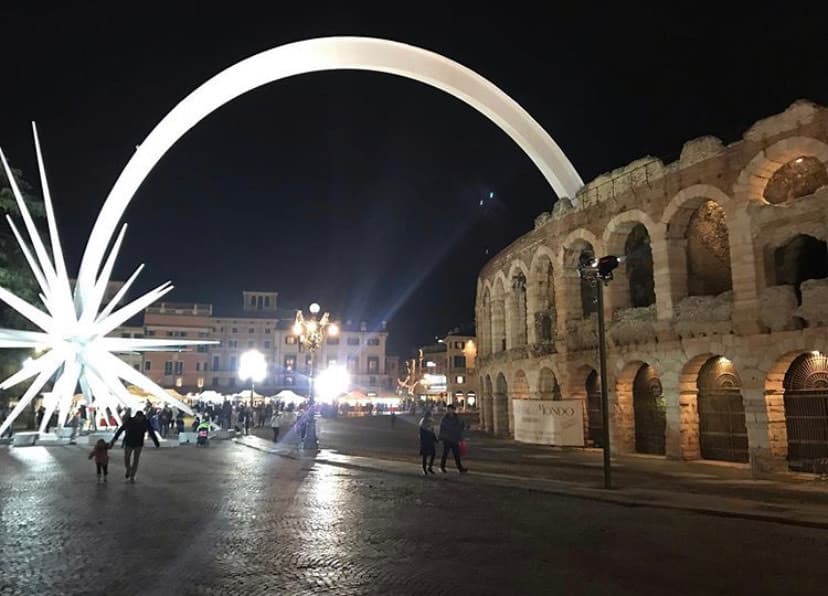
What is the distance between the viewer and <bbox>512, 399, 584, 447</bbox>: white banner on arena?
24.6 meters

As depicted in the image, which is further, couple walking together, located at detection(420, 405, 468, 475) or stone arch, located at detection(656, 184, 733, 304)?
stone arch, located at detection(656, 184, 733, 304)

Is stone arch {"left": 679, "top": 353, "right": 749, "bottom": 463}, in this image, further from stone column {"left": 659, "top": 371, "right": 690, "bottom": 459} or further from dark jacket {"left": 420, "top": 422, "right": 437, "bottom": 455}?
dark jacket {"left": 420, "top": 422, "right": 437, "bottom": 455}

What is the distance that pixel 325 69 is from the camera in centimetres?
4403

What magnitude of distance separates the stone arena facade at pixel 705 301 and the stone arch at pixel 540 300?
0.28 feet

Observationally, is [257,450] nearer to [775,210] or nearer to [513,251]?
[513,251]

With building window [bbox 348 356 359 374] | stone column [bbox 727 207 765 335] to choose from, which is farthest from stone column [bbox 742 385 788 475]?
building window [bbox 348 356 359 374]

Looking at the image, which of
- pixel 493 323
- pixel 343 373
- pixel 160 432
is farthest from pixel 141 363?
pixel 493 323

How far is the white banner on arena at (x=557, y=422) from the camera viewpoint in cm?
2456

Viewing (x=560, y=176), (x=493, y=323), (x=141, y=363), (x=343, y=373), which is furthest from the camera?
(x=343, y=373)

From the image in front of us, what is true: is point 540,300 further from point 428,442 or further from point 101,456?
point 101,456

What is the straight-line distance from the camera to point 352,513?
11938mm

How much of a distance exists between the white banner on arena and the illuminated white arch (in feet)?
78.1

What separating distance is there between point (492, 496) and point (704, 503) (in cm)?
439

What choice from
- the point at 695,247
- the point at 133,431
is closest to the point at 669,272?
the point at 695,247
